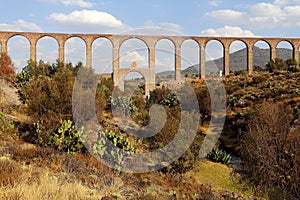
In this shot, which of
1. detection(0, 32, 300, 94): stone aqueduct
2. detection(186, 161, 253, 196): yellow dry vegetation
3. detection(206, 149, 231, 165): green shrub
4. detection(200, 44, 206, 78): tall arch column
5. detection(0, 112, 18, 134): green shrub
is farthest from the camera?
detection(200, 44, 206, 78): tall arch column

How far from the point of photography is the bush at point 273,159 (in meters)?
8.31

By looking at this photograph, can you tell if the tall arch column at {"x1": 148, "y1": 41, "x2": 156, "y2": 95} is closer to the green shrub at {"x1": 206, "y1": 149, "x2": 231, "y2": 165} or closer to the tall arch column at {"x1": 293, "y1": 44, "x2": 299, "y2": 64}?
Answer: the green shrub at {"x1": 206, "y1": 149, "x2": 231, "y2": 165}

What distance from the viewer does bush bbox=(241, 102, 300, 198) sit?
8312 millimetres

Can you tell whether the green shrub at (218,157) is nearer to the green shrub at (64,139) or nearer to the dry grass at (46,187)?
the green shrub at (64,139)

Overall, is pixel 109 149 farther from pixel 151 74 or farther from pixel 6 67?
pixel 151 74

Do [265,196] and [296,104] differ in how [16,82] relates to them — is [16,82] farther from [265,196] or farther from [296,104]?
[296,104]

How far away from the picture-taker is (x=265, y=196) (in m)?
8.66

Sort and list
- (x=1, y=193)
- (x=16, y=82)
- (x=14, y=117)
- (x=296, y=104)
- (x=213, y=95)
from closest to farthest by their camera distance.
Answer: (x=1, y=193) → (x=14, y=117) → (x=16, y=82) → (x=296, y=104) → (x=213, y=95)

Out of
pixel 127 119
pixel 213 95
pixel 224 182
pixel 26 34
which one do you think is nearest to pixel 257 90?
pixel 213 95

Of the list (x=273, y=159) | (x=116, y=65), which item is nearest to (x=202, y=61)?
(x=116, y=65)

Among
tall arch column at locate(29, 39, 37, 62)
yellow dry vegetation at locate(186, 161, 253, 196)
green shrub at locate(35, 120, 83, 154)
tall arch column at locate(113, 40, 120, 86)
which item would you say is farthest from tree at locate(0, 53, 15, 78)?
tall arch column at locate(29, 39, 37, 62)

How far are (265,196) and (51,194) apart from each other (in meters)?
6.34

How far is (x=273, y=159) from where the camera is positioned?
9.00 m

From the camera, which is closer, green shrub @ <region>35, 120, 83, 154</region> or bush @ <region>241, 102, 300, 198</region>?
bush @ <region>241, 102, 300, 198</region>
